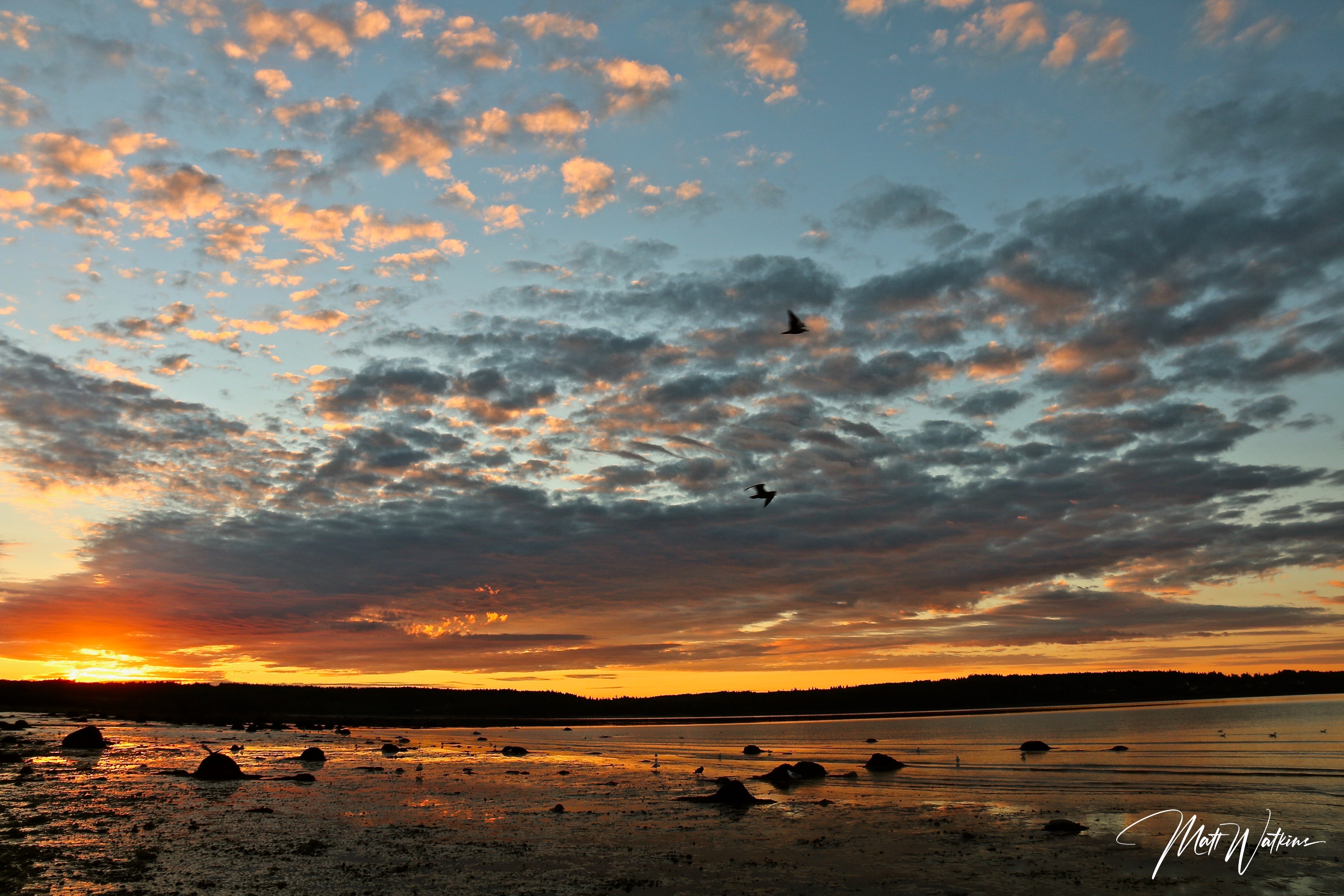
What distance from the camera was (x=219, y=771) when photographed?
44031mm

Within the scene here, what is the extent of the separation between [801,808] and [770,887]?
16.6 metres

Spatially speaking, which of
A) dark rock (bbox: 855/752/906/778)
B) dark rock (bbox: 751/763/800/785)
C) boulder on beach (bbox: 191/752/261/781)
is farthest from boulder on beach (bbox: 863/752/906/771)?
boulder on beach (bbox: 191/752/261/781)

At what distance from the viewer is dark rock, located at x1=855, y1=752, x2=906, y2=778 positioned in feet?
184

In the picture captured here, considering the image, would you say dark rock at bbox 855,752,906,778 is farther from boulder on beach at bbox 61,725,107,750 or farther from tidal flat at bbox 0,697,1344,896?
boulder on beach at bbox 61,725,107,750

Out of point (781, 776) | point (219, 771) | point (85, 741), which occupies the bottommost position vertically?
point (781, 776)

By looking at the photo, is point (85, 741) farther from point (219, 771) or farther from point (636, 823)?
point (636, 823)

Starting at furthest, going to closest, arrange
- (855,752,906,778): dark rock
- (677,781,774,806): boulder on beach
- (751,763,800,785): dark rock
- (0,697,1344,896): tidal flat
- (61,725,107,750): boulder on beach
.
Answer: (61,725,107,750): boulder on beach
(855,752,906,778): dark rock
(751,763,800,785): dark rock
(677,781,774,806): boulder on beach
(0,697,1344,896): tidal flat

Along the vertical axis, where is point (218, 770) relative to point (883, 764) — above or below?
above

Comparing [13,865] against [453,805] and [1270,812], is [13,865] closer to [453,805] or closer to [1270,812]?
[453,805]
